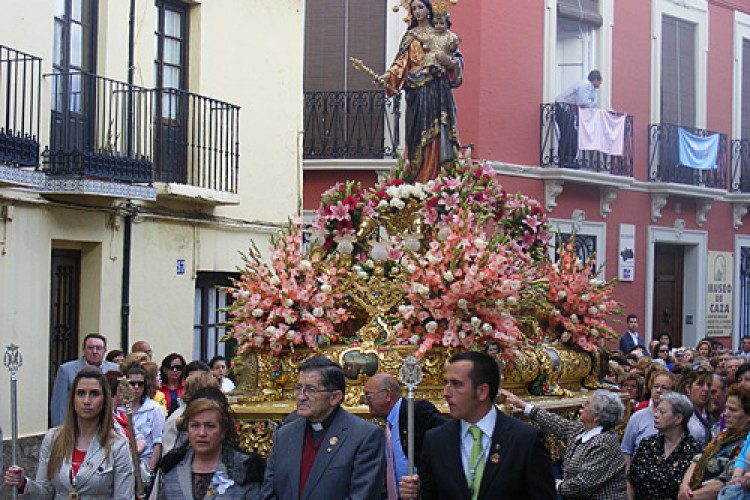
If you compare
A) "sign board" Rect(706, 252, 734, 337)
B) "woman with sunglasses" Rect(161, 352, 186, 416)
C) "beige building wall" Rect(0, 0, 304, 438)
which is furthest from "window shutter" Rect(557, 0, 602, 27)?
"woman with sunglasses" Rect(161, 352, 186, 416)

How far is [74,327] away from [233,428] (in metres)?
7.48

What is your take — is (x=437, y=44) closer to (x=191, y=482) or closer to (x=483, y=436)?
(x=483, y=436)

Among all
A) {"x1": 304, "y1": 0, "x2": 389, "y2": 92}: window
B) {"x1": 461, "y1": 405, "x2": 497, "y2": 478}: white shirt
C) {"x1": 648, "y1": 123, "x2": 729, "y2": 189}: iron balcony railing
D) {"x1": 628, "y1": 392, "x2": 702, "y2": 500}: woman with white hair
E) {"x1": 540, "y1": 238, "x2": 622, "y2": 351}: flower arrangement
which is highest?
{"x1": 304, "y1": 0, "x2": 389, "y2": 92}: window

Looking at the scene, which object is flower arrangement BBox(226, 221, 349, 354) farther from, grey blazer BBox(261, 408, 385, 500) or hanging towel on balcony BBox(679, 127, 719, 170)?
hanging towel on balcony BBox(679, 127, 719, 170)

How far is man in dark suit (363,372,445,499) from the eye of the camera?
6770mm

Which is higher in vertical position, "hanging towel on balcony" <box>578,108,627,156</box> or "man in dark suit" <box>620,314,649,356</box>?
"hanging towel on balcony" <box>578,108,627,156</box>

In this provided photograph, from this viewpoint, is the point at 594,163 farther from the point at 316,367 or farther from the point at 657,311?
the point at 316,367

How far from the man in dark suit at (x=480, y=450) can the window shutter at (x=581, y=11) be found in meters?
14.5

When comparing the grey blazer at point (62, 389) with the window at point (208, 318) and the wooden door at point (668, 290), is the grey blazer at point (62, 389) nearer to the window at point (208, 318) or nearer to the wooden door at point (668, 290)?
the window at point (208, 318)

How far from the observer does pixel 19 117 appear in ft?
38.6

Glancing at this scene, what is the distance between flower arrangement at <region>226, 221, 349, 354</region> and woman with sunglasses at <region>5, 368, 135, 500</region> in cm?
220

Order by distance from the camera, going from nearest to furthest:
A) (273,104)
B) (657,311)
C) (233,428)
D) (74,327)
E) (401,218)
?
1. (233,428)
2. (401,218)
3. (74,327)
4. (273,104)
5. (657,311)

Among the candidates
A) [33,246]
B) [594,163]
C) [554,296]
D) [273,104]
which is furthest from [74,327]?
[594,163]

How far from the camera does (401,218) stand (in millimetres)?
9172
